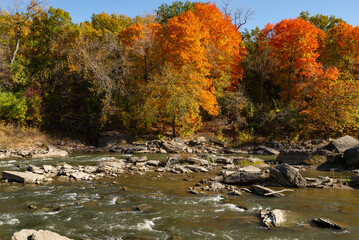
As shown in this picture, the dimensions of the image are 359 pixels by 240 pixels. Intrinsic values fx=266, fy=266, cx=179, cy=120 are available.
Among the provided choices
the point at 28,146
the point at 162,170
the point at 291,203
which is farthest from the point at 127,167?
the point at 28,146

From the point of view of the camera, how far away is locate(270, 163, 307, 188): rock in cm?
1212

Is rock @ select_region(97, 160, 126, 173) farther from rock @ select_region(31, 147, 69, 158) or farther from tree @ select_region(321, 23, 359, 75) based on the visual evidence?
tree @ select_region(321, 23, 359, 75)

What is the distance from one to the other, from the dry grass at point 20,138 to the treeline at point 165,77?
1.29 metres

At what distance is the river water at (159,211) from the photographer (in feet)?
23.1

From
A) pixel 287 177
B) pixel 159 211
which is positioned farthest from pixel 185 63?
pixel 159 211

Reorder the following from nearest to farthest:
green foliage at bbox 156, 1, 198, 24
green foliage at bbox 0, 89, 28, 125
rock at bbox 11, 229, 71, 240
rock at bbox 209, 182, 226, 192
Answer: rock at bbox 11, 229, 71, 240
rock at bbox 209, 182, 226, 192
green foliage at bbox 0, 89, 28, 125
green foliage at bbox 156, 1, 198, 24

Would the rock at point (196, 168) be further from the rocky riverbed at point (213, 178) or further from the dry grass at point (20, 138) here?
the dry grass at point (20, 138)

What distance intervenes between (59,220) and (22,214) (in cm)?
138

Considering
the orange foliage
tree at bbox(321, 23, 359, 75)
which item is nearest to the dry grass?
tree at bbox(321, 23, 359, 75)

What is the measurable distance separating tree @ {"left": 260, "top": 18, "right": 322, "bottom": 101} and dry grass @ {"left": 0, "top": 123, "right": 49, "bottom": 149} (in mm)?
29161

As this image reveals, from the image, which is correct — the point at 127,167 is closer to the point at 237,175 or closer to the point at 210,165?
the point at 210,165

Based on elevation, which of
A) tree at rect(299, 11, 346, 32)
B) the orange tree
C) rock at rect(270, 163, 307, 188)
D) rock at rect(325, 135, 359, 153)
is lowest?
rock at rect(270, 163, 307, 188)

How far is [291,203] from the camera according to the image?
9609 millimetres

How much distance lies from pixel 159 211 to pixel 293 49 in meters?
29.9
